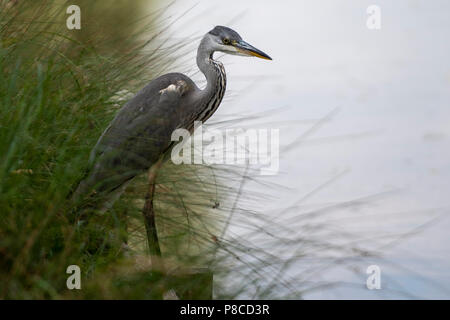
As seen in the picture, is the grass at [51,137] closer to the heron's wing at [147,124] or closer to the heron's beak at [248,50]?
the heron's wing at [147,124]

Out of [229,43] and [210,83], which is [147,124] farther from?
[229,43]

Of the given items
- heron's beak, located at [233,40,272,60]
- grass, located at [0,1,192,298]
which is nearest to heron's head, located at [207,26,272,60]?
heron's beak, located at [233,40,272,60]

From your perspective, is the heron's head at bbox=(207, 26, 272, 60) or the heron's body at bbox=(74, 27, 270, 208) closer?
the heron's body at bbox=(74, 27, 270, 208)

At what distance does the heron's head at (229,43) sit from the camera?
319cm

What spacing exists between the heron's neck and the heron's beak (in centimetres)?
14

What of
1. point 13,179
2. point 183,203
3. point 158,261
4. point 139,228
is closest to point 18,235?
point 13,179

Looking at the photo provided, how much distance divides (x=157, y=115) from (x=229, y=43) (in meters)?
0.57

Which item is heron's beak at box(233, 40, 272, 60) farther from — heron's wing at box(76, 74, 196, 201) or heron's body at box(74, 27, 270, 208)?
heron's wing at box(76, 74, 196, 201)

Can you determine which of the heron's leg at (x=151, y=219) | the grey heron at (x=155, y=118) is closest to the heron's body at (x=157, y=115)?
the grey heron at (x=155, y=118)

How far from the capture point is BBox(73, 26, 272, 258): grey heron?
294 cm

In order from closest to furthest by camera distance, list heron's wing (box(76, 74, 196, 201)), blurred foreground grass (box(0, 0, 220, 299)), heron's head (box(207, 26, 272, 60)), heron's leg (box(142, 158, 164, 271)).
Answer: blurred foreground grass (box(0, 0, 220, 299))
heron's leg (box(142, 158, 164, 271))
heron's wing (box(76, 74, 196, 201))
heron's head (box(207, 26, 272, 60))

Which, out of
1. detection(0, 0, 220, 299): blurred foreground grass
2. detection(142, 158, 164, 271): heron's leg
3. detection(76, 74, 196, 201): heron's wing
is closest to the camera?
detection(0, 0, 220, 299): blurred foreground grass

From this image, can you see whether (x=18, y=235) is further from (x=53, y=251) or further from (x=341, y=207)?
(x=341, y=207)

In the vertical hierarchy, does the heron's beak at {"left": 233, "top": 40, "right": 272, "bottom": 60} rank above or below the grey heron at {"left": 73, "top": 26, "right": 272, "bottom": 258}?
above
